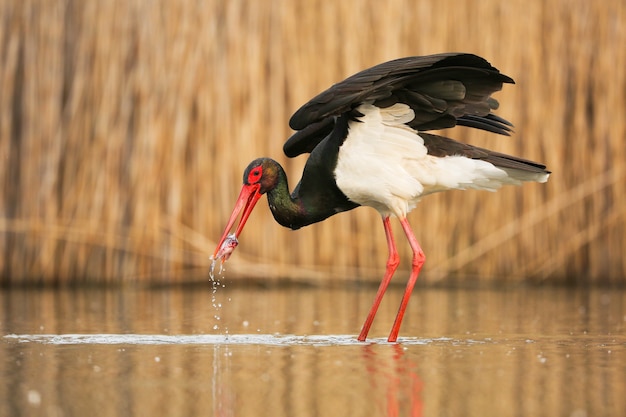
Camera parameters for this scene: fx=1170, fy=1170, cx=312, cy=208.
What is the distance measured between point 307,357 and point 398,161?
1.48 metres

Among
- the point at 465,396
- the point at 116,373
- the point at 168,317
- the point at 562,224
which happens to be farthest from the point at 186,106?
the point at 465,396

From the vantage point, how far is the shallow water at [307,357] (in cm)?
353

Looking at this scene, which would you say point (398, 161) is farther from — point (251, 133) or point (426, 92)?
point (251, 133)

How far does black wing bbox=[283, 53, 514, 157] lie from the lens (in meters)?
5.04

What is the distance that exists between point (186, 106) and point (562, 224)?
2873 millimetres

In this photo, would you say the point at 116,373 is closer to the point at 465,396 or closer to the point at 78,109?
the point at 465,396

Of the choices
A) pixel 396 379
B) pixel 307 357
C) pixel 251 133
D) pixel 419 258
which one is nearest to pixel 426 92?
pixel 419 258

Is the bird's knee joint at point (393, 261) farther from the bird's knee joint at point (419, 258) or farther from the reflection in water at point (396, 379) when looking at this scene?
the reflection in water at point (396, 379)

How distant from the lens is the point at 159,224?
8.37 metres

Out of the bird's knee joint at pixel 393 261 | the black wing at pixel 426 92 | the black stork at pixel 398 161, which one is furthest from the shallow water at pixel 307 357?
the black wing at pixel 426 92

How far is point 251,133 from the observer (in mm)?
8391

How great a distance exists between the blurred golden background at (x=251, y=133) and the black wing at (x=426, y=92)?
2509 mm

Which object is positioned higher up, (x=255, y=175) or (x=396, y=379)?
(x=255, y=175)

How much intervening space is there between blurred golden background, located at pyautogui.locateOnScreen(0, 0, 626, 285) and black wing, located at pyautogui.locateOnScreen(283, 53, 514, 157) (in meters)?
2.51
